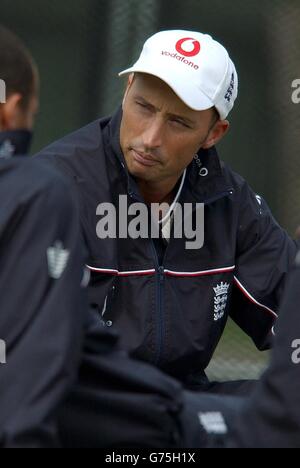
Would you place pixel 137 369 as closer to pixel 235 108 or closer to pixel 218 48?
pixel 218 48

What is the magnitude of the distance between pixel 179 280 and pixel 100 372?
1029 mm

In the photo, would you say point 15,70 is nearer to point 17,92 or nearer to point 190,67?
point 17,92

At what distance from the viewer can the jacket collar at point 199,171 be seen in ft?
11.5

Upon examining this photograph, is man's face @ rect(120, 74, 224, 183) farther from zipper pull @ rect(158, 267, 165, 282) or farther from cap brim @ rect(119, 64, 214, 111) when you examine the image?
zipper pull @ rect(158, 267, 165, 282)

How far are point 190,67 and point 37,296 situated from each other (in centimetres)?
134

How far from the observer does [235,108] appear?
5.05m

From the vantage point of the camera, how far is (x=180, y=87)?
346 cm

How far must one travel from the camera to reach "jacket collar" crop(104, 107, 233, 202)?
3.50 metres

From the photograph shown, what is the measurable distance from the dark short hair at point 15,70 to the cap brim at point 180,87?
2.71 ft

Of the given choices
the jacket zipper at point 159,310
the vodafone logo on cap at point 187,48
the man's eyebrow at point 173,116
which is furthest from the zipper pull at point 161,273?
the vodafone logo on cap at point 187,48

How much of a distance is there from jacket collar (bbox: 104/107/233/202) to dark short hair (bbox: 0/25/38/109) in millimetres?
814

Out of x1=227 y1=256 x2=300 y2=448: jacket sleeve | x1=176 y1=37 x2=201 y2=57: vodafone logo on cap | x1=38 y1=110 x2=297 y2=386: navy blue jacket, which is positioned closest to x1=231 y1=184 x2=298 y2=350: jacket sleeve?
x1=38 y1=110 x2=297 y2=386: navy blue jacket

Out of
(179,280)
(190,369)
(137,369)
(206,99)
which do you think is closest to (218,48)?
(206,99)

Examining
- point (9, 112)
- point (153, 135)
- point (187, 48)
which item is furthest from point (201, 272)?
point (9, 112)
